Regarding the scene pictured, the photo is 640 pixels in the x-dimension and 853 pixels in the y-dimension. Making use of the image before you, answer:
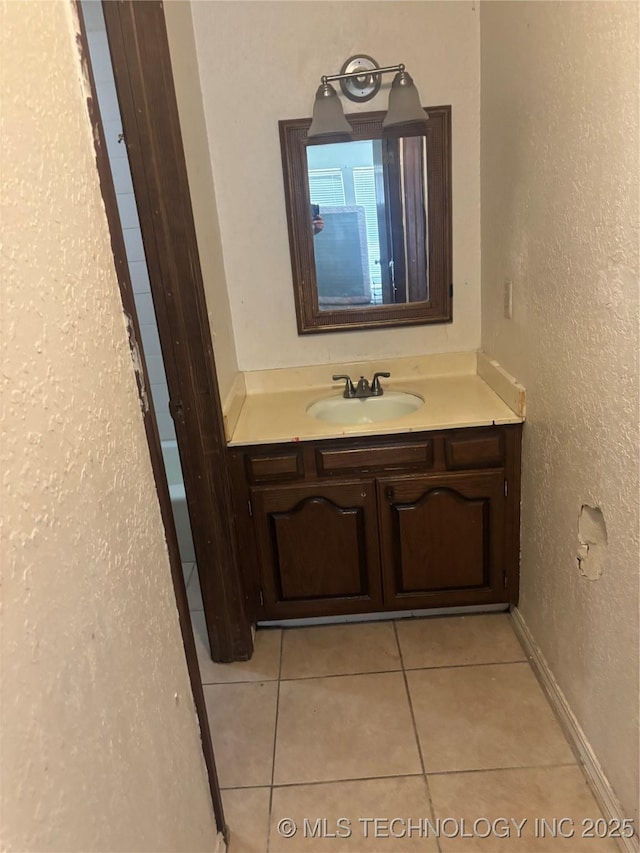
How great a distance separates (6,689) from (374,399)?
1790mm

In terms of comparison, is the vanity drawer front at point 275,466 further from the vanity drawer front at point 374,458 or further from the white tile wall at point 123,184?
the white tile wall at point 123,184

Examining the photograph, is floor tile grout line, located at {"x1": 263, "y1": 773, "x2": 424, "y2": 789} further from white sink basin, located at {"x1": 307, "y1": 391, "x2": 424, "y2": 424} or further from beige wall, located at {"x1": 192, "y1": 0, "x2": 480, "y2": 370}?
beige wall, located at {"x1": 192, "y1": 0, "x2": 480, "y2": 370}

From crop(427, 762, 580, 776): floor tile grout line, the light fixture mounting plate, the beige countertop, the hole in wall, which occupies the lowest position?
crop(427, 762, 580, 776): floor tile grout line

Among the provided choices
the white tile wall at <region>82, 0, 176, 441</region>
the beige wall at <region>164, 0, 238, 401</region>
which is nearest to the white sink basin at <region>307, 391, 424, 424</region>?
the beige wall at <region>164, 0, 238, 401</region>

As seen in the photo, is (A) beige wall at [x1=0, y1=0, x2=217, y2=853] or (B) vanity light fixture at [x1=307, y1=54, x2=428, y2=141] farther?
(B) vanity light fixture at [x1=307, y1=54, x2=428, y2=141]

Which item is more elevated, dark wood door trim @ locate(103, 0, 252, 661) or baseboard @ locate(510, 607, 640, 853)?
dark wood door trim @ locate(103, 0, 252, 661)

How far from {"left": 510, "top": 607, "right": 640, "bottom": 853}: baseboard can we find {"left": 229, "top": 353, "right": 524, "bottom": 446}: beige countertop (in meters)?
0.72

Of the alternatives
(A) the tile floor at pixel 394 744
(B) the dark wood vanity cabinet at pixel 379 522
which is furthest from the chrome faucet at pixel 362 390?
(A) the tile floor at pixel 394 744

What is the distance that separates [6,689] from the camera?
553mm

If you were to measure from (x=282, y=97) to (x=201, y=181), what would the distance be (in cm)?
46

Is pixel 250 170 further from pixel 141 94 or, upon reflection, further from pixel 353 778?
pixel 353 778

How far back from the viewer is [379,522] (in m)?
1.99

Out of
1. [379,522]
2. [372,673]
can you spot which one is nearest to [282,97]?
[379,522]

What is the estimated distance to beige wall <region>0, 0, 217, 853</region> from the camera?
0.60m
